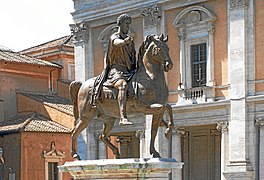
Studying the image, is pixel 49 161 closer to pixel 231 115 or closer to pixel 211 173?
pixel 211 173

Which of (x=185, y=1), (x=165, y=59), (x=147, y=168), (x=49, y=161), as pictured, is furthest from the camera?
(x=49, y=161)

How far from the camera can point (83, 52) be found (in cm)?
3203

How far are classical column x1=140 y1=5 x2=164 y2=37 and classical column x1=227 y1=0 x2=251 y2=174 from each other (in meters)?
3.30

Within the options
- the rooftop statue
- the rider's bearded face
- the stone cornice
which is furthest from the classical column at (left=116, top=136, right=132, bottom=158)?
the rider's bearded face

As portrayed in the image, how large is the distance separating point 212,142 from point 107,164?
19.1 meters

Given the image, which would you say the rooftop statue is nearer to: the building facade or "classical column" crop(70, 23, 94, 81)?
the building facade

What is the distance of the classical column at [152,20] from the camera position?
29000 millimetres

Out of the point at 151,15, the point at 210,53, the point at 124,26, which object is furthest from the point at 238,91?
the point at 124,26

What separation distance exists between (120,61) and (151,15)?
17.6m

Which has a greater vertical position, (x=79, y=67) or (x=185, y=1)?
(x=185, y=1)

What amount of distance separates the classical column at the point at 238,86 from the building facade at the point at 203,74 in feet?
0.11

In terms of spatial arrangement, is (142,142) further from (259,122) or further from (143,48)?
(143,48)

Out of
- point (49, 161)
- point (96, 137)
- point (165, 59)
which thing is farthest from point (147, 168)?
point (49, 161)

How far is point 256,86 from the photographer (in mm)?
26109
